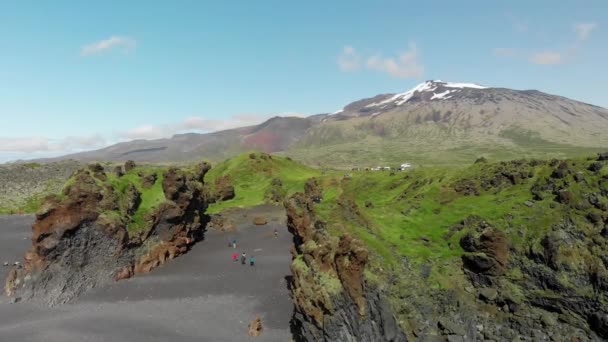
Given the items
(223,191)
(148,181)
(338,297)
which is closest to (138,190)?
(148,181)

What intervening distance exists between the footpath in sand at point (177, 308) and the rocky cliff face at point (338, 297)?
689 cm

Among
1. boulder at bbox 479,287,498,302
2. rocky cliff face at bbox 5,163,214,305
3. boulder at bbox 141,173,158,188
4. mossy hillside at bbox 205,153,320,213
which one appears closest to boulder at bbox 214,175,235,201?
mossy hillside at bbox 205,153,320,213

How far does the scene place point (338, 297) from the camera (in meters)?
26.7

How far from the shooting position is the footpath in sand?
34.1 meters

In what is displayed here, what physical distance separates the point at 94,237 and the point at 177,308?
15.9 metres

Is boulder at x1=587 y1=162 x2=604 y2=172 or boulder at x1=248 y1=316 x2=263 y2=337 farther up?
boulder at x1=587 y1=162 x2=604 y2=172

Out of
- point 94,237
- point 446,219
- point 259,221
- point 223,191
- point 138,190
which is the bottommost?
point 259,221

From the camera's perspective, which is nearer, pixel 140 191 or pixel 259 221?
pixel 140 191

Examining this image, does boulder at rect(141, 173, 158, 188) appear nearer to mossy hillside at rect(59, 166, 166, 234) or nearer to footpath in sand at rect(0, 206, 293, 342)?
mossy hillside at rect(59, 166, 166, 234)

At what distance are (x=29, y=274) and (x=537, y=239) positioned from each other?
52.0 metres

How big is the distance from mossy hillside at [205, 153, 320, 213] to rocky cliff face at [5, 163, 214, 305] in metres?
33.7

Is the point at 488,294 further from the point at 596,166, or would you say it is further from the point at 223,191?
the point at 223,191

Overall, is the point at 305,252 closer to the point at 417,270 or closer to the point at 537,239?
the point at 417,270

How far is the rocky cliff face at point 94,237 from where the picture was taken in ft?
144
